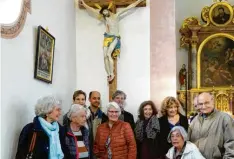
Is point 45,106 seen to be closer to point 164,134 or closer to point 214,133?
point 164,134

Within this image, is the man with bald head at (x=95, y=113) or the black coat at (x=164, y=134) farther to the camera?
the man with bald head at (x=95, y=113)

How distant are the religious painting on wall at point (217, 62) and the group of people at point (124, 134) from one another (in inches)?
167

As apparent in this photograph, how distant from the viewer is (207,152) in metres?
3.60

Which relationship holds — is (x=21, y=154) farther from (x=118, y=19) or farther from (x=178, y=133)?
(x=118, y=19)

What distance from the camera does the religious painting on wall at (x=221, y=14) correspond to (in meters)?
8.31

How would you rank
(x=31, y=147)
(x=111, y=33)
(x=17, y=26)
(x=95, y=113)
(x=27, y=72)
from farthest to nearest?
(x=111, y=33) → (x=95, y=113) → (x=27, y=72) → (x=17, y=26) → (x=31, y=147)

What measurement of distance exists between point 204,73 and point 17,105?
568 cm

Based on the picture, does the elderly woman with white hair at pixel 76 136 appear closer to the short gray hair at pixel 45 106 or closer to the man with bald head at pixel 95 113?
the short gray hair at pixel 45 106

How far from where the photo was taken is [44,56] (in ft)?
13.9

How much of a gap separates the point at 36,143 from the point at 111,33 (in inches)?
116

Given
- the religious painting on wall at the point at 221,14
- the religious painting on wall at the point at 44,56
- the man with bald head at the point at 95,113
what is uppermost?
the religious painting on wall at the point at 221,14

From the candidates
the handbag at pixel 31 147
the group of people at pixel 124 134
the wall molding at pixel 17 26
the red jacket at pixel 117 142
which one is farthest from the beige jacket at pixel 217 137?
the wall molding at pixel 17 26

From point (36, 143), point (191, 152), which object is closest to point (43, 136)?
point (36, 143)

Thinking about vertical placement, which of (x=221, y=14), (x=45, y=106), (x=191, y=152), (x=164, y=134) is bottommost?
(x=191, y=152)
